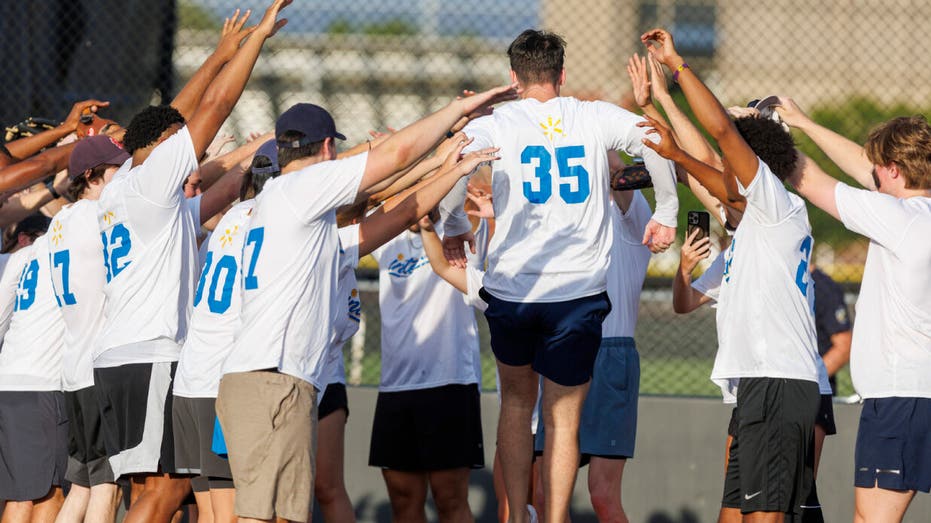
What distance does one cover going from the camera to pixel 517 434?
6047 mm

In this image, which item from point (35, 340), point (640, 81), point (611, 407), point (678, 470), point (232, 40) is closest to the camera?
point (640, 81)

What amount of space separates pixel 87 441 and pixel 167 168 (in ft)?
5.30

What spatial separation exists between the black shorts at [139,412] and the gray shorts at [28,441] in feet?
3.23

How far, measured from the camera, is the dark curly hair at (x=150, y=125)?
6289 millimetres

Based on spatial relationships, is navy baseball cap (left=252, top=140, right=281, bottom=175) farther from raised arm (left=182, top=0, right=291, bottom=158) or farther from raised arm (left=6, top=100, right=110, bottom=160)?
raised arm (left=6, top=100, right=110, bottom=160)

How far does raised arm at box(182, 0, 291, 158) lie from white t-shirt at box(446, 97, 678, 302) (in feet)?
3.65

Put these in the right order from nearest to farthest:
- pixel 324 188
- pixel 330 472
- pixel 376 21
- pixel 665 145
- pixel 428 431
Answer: pixel 324 188
pixel 665 145
pixel 330 472
pixel 428 431
pixel 376 21

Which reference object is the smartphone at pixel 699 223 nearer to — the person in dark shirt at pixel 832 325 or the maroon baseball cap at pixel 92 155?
the person in dark shirt at pixel 832 325

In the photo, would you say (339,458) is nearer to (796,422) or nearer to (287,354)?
(287,354)

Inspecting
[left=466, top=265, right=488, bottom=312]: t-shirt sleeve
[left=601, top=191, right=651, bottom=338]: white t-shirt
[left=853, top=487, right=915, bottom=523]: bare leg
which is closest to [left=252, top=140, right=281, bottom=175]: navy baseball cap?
[left=466, top=265, right=488, bottom=312]: t-shirt sleeve

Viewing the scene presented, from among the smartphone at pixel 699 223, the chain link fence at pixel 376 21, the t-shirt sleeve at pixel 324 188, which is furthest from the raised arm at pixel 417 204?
the chain link fence at pixel 376 21

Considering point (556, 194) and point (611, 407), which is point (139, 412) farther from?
point (611, 407)

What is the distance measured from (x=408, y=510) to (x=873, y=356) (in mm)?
2909

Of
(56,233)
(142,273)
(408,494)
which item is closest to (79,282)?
(56,233)
